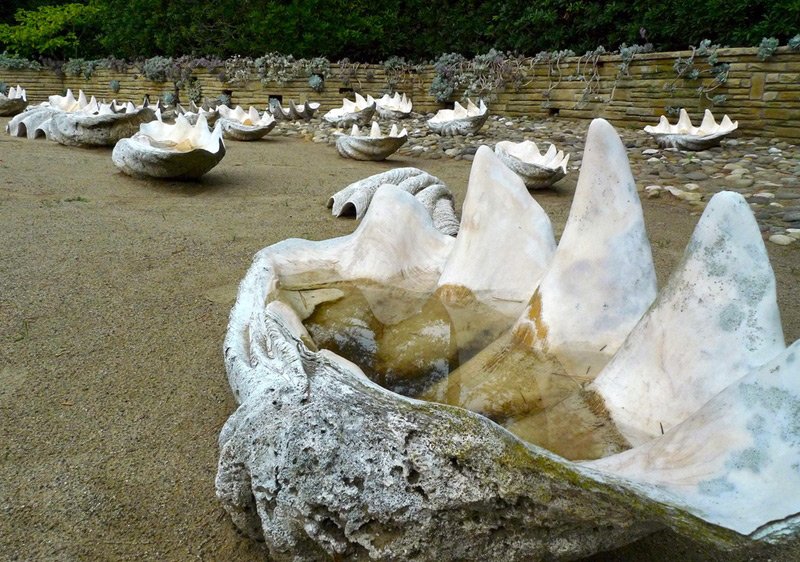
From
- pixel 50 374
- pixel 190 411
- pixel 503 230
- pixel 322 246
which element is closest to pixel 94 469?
pixel 190 411

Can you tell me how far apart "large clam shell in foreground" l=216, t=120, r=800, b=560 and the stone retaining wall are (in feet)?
20.9

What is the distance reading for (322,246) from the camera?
2.00m

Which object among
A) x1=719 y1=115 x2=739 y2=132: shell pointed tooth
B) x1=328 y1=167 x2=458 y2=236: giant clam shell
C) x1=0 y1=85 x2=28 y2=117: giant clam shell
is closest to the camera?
x1=328 y1=167 x2=458 y2=236: giant clam shell

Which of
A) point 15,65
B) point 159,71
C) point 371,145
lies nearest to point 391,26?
point 159,71

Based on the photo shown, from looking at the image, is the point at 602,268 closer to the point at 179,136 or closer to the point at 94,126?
the point at 179,136

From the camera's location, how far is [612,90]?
27.4 feet

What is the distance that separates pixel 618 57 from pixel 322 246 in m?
7.44

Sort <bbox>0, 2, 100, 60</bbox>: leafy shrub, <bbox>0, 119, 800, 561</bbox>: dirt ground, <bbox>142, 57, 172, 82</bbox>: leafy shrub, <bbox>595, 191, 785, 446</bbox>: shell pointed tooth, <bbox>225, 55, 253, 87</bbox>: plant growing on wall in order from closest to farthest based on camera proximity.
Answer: <bbox>595, 191, 785, 446</bbox>: shell pointed tooth → <bbox>0, 119, 800, 561</bbox>: dirt ground → <bbox>225, 55, 253, 87</bbox>: plant growing on wall → <bbox>142, 57, 172, 82</bbox>: leafy shrub → <bbox>0, 2, 100, 60</bbox>: leafy shrub

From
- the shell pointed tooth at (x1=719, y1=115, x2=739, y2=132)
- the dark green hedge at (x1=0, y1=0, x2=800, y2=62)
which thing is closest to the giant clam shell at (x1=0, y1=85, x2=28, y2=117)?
the dark green hedge at (x1=0, y1=0, x2=800, y2=62)

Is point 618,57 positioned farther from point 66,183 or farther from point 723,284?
point 723,284

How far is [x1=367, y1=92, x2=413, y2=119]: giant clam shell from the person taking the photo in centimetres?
928

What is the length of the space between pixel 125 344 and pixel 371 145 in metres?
4.45

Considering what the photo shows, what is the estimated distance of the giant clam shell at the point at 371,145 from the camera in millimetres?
6238

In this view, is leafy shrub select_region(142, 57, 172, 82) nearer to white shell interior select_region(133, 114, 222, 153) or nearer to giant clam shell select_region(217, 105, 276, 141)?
giant clam shell select_region(217, 105, 276, 141)
